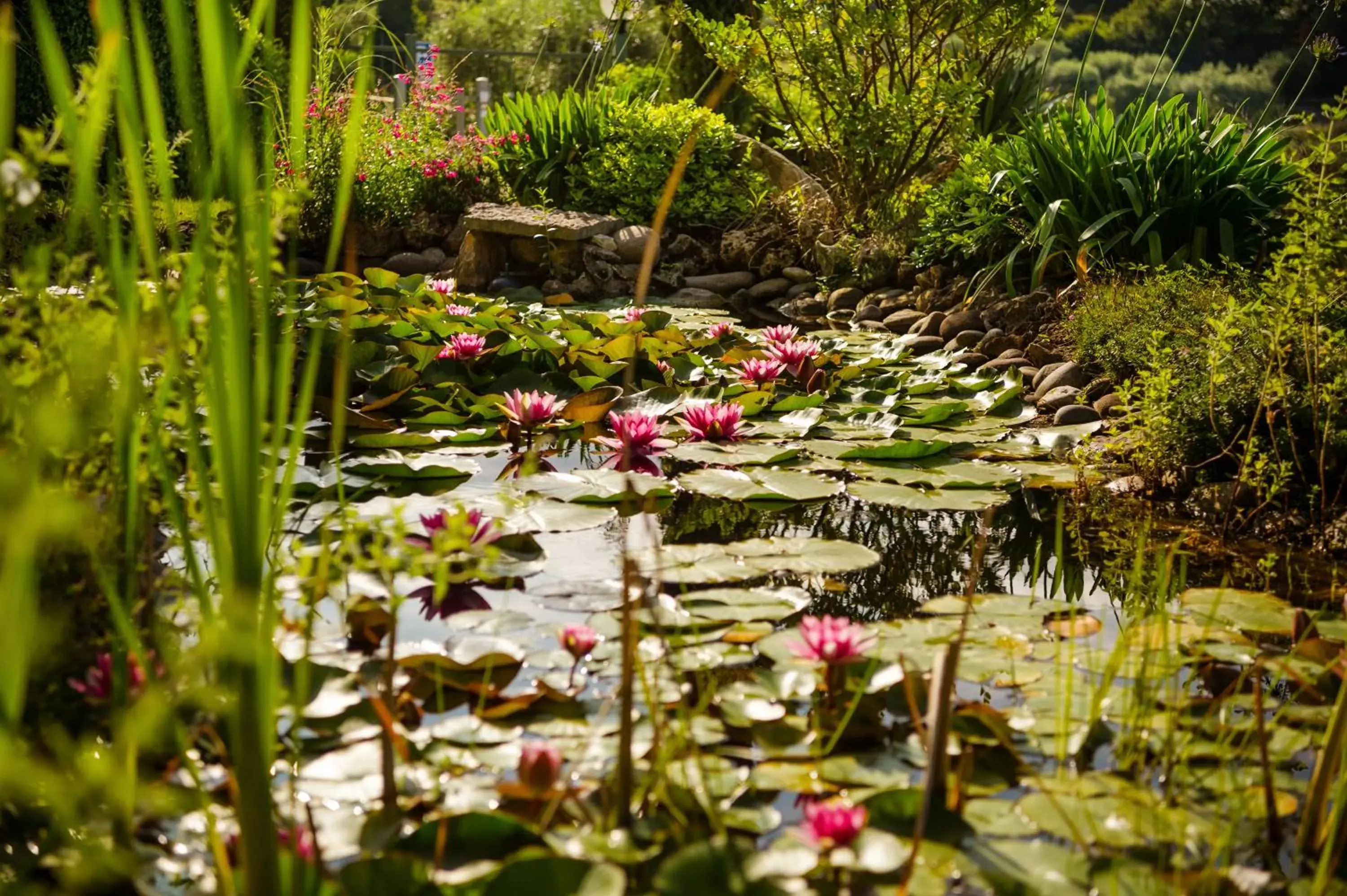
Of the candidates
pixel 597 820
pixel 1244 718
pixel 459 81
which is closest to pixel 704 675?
pixel 597 820

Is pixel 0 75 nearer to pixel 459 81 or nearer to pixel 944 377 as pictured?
pixel 944 377

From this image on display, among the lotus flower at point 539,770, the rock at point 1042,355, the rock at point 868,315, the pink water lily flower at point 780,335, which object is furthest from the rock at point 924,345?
the lotus flower at point 539,770

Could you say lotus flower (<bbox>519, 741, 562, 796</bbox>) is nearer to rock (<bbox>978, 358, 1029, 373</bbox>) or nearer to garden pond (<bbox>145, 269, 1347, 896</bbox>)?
garden pond (<bbox>145, 269, 1347, 896</bbox>)

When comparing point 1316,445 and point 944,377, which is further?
point 944,377

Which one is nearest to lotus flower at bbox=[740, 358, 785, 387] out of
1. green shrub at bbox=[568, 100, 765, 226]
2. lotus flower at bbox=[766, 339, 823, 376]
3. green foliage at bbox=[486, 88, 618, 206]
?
lotus flower at bbox=[766, 339, 823, 376]

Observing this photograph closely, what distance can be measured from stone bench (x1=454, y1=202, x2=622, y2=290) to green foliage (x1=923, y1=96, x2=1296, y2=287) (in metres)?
2.21

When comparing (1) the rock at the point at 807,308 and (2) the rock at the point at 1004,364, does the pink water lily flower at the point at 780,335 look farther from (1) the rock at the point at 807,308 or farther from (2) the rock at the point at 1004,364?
(1) the rock at the point at 807,308

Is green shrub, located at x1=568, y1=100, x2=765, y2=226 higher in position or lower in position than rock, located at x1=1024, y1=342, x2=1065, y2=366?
higher

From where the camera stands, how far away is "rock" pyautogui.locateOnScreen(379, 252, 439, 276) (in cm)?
698

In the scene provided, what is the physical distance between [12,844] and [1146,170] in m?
5.00

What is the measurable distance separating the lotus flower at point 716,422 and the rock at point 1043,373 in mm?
1511

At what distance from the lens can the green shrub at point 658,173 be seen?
737 centimetres

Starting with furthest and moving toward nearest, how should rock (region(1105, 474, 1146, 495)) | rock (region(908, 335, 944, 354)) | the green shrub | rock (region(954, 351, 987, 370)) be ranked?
the green shrub → rock (region(908, 335, 944, 354)) → rock (region(954, 351, 987, 370)) → rock (region(1105, 474, 1146, 495))

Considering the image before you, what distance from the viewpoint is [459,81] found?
1888 cm
